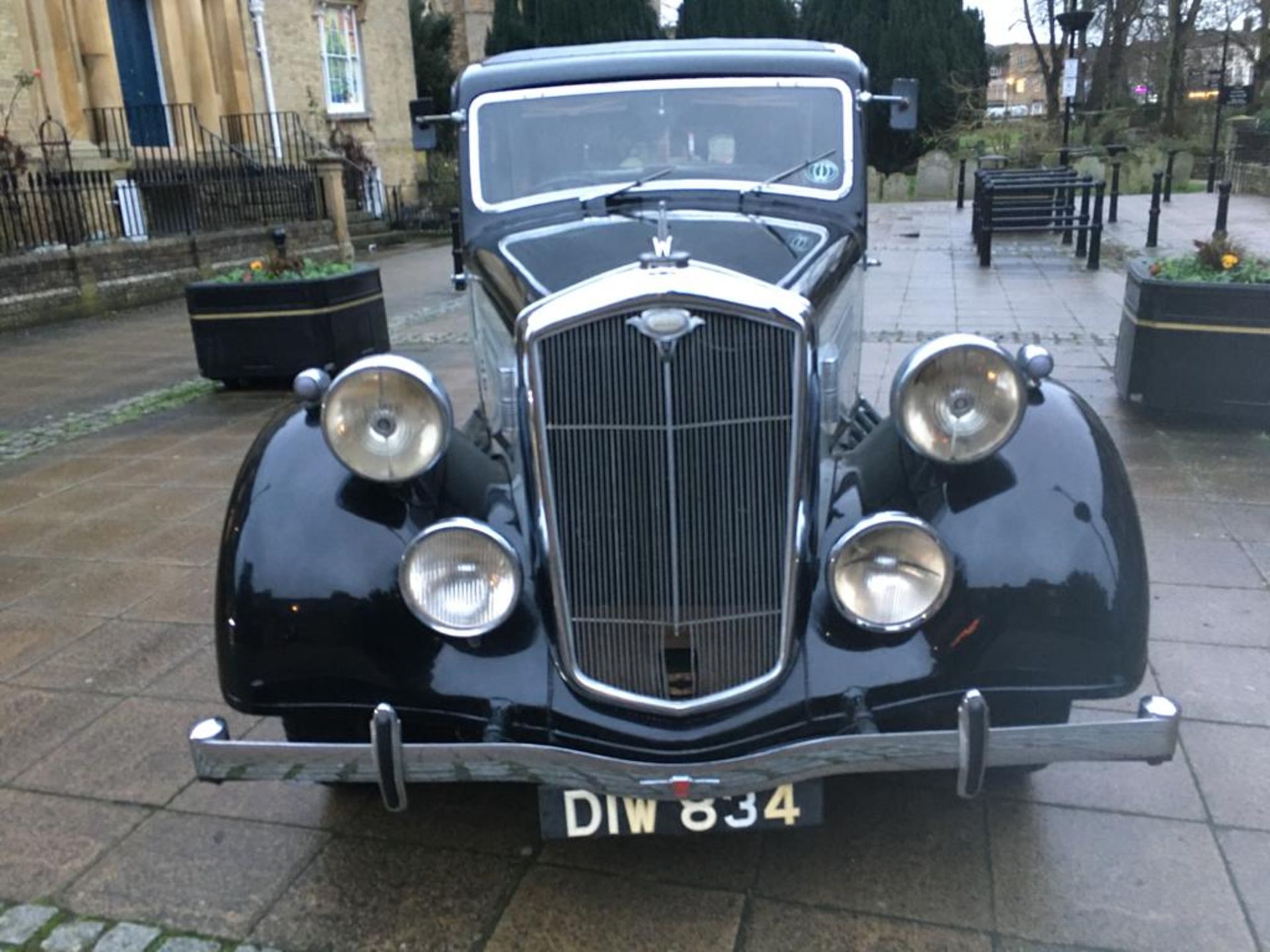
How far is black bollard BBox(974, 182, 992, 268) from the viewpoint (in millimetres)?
13484

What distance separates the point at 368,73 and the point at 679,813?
2343cm

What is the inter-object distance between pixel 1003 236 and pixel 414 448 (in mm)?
15719

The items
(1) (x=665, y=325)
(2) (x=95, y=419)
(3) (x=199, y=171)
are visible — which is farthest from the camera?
(3) (x=199, y=171)

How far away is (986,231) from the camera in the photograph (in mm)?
13492

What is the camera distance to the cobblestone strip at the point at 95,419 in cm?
727

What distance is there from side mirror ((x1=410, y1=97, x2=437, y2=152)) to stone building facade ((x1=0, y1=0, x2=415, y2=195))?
11.2 metres

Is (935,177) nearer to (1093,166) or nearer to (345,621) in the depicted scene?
(1093,166)

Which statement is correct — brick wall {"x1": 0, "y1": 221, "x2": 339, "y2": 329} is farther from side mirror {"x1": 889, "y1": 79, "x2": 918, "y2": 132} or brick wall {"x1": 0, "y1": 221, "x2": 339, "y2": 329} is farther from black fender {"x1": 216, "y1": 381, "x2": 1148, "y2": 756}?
black fender {"x1": 216, "y1": 381, "x2": 1148, "y2": 756}

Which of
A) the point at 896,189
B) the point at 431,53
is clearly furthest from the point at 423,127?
the point at 431,53

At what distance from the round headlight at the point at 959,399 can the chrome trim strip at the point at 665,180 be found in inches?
59.4

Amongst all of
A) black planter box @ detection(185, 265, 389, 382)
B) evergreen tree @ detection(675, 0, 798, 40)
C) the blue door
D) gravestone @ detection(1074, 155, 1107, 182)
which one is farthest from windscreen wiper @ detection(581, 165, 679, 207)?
evergreen tree @ detection(675, 0, 798, 40)

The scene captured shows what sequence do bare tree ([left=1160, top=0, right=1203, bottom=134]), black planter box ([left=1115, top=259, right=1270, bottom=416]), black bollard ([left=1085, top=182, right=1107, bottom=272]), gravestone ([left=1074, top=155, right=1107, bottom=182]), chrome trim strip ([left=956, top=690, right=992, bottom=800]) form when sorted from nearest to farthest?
chrome trim strip ([left=956, top=690, right=992, bottom=800]) → black planter box ([left=1115, top=259, right=1270, bottom=416]) → black bollard ([left=1085, top=182, right=1107, bottom=272]) → gravestone ([left=1074, top=155, right=1107, bottom=182]) → bare tree ([left=1160, top=0, right=1203, bottom=134])

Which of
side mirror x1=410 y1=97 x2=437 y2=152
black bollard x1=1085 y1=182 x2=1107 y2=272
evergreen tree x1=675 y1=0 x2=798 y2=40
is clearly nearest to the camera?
side mirror x1=410 y1=97 x2=437 y2=152

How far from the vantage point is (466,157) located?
4.23 m
